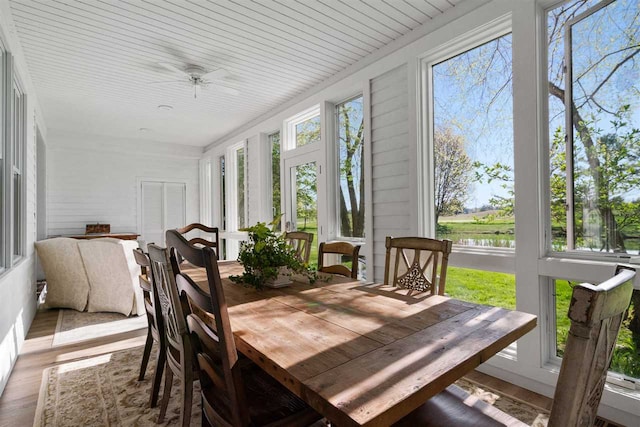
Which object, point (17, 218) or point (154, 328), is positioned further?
point (17, 218)

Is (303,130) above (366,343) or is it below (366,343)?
above

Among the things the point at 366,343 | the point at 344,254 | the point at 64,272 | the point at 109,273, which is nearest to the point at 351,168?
the point at 344,254

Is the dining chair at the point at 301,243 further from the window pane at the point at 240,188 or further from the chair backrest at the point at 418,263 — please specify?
the window pane at the point at 240,188

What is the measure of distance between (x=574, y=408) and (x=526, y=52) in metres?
2.36

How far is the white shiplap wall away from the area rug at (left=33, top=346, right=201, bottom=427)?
2034 millimetres

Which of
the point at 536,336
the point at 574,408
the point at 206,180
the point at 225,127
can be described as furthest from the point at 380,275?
the point at 206,180

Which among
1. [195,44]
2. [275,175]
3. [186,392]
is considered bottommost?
[186,392]

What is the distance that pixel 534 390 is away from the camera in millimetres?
2229

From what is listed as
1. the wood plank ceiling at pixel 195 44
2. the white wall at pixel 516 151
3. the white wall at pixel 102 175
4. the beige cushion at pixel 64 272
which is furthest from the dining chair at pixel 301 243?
the white wall at pixel 102 175

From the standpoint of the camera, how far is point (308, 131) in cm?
457

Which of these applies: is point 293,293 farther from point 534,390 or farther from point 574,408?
point 534,390

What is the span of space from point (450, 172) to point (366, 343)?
2187 mm

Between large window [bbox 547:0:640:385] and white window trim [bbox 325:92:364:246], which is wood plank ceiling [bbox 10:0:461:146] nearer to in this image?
white window trim [bbox 325:92:364:246]

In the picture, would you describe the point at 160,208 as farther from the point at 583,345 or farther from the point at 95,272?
the point at 583,345
